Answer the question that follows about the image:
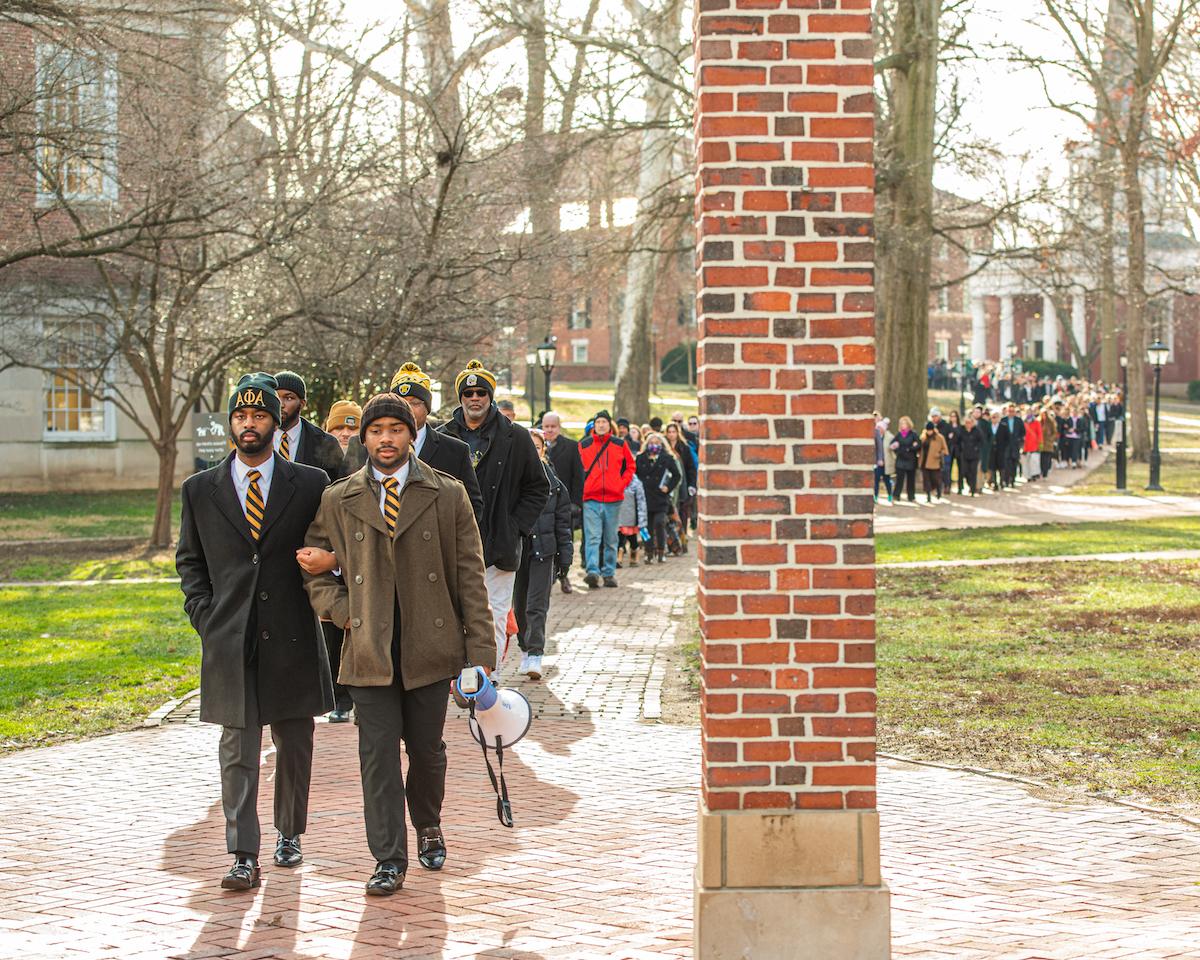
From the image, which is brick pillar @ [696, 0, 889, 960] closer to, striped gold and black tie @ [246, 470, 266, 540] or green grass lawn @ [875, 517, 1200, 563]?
striped gold and black tie @ [246, 470, 266, 540]

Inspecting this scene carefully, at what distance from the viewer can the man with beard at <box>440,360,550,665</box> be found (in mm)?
10078

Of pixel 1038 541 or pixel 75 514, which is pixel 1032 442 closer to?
pixel 1038 541

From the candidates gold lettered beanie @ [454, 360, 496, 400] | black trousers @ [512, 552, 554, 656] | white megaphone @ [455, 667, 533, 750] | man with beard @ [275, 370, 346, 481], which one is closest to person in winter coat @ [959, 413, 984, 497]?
black trousers @ [512, 552, 554, 656]

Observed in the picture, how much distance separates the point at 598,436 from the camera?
18500mm

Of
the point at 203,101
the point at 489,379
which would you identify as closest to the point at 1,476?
the point at 203,101

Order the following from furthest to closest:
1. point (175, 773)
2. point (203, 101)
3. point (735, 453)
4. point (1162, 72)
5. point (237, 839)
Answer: point (1162, 72), point (203, 101), point (175, 773), point (237, 839), point (735, 453)

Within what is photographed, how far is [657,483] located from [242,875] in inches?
582

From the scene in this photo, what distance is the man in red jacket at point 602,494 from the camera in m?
18.2

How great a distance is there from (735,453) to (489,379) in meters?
4.74

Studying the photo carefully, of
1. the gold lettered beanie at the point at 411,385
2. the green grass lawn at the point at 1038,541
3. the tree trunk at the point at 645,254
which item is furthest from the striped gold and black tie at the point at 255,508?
the tree trunk at the point at 645,254

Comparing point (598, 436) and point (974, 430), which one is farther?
point (974, 430)

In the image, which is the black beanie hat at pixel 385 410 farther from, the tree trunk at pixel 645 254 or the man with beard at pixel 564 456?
the tree trunk at pixel 645 254

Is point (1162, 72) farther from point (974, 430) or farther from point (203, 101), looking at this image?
point (203, 101)

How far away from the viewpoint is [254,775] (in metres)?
6.57
